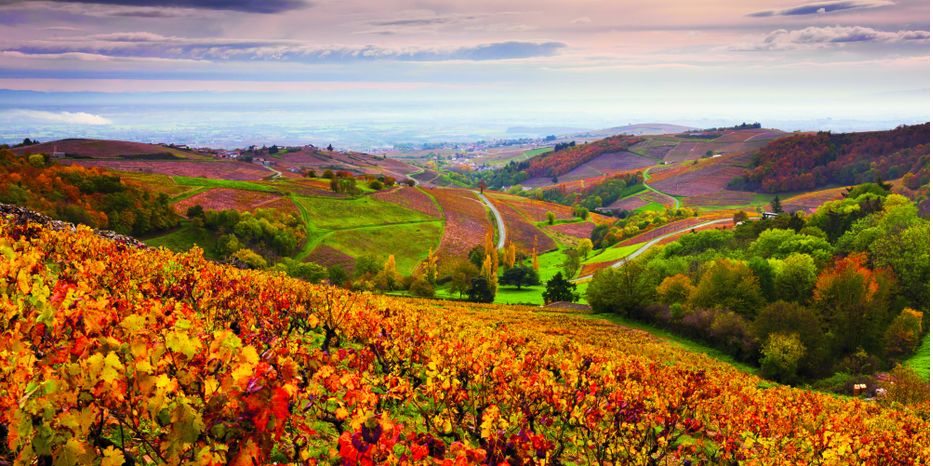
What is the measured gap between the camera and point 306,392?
468 inches

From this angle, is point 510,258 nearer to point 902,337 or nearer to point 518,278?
point 518,278

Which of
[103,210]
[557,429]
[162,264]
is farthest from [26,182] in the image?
[557,429]

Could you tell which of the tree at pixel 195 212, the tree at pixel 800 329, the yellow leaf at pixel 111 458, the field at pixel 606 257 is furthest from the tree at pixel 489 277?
the yellow leaf at pixel 111 458

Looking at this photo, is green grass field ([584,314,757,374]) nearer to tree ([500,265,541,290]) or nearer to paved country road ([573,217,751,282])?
tree ([500,265,541,290])

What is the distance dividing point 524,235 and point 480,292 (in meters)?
76.1

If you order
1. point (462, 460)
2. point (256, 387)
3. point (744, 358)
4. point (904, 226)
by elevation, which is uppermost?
point (256, 387)

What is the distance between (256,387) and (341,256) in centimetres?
11436

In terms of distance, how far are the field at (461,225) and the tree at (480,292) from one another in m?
36.6

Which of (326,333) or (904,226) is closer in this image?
(326,333)

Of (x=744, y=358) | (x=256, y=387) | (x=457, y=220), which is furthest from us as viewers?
(x=457, y=220)

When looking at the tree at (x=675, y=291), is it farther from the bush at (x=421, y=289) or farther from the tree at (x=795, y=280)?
the bush at (x=421, y=289)

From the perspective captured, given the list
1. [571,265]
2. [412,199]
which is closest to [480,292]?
[571,265]

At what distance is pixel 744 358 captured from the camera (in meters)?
54.8

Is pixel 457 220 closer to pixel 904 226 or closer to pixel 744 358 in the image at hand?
pixel 904 226
